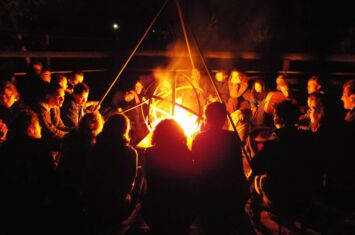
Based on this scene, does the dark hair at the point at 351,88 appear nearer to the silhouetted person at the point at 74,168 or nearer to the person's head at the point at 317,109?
the person's head at the point at 317,109

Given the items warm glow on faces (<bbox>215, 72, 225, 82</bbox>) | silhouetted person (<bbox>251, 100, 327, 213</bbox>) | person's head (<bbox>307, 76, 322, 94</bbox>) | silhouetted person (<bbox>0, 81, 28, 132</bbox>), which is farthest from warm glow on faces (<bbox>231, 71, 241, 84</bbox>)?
silhouetted person (<bbox>0, 81, 28, 132</bbox>)

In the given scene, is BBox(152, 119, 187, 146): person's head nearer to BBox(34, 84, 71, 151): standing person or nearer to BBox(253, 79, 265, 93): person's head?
BBox(34, 84, 71, 151): standing person

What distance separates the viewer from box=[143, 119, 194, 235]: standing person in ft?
10.5

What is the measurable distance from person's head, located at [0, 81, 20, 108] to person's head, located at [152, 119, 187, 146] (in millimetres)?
2469

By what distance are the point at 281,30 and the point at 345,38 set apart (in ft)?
8.13

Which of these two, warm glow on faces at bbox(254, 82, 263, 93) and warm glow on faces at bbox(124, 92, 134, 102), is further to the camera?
warm glow on faces at bbox(124, 92, 134, 102)

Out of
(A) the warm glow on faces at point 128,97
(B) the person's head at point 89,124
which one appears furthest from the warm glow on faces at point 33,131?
(A) the warm glow on faces at point 128,97

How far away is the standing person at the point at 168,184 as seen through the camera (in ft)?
10.5

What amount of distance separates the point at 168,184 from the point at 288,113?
4.77 feet

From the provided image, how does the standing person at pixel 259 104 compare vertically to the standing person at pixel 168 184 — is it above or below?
above

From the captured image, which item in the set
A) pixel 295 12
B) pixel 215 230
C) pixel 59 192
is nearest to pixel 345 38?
pixel 295 12

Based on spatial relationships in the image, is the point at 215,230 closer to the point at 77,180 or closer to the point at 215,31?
the point at 77,180

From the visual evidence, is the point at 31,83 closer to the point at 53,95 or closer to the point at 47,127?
the point at 53,95

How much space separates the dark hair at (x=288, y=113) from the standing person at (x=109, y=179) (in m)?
1.63
